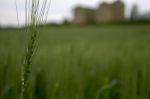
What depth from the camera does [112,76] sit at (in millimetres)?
2029

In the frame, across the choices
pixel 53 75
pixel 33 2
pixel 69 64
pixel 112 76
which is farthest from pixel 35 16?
pixel 112 76

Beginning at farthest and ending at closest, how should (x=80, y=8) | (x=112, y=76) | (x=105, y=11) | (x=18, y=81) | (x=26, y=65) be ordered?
(x=80, y=8), (x=105, y=11), (x=112, y=76), (x=18, y=81), (x=26, y=65)

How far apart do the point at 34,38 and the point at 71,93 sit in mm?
411

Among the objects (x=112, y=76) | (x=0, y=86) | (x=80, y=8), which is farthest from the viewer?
(x=80, y=8)

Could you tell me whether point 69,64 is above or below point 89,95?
above

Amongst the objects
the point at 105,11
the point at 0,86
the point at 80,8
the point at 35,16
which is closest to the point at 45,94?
the point at 0,86

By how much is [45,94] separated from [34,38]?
929mm

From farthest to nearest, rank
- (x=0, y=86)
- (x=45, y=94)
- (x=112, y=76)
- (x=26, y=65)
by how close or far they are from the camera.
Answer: (x=112, y=76) < (x=45, y=94) < (x=0, y=86) < (x=26, y=65)

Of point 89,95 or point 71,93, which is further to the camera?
point 89,95

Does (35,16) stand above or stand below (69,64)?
above

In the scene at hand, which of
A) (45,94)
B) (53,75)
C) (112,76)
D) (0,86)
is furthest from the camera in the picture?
(112,76)

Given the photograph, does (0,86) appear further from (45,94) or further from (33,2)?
(33,2)

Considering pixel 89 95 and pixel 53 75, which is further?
pixel 53 75

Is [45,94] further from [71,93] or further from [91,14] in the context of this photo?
[91,14]
